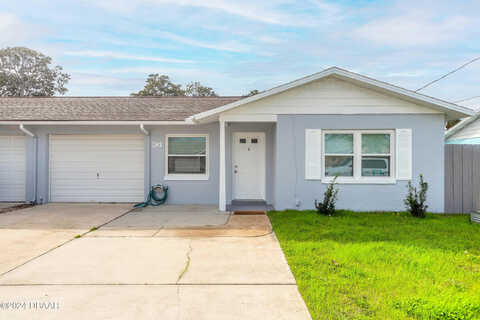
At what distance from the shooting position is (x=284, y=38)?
16.7 m

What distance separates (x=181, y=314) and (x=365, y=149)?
716 cm

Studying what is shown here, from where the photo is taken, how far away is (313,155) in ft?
28.7

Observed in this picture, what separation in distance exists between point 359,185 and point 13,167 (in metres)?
11.2

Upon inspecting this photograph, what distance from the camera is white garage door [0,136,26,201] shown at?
10805mm

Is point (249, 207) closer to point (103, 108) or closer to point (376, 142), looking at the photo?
point (376, 142)

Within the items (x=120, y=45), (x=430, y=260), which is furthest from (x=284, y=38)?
(x=430, y=260)

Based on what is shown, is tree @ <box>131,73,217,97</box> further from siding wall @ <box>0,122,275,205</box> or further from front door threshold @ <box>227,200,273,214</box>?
front door threshold @ <box>227,200,273,214</box>

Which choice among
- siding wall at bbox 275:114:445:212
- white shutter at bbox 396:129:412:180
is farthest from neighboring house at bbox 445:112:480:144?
white shutter at bbox 396:129:412:180

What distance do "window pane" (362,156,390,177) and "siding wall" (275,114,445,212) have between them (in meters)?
0.34

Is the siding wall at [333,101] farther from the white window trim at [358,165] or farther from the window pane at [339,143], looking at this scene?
the window pane at [339,143]

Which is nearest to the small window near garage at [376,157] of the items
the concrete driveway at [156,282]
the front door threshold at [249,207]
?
the front door threshold at [249,207]

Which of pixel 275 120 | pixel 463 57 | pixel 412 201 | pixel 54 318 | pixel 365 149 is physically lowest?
pixel 54 318

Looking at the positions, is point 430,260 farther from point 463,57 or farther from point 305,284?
point 463,57

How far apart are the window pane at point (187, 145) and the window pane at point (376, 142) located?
16.1ft
